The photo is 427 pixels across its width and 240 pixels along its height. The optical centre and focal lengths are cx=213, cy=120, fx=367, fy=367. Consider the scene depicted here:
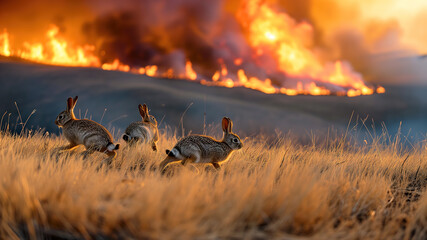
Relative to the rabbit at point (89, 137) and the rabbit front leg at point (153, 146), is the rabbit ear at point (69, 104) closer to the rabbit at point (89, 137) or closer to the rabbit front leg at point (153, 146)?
the rabbit at point (89, 137)

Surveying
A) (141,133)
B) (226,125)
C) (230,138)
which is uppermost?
(226,125)

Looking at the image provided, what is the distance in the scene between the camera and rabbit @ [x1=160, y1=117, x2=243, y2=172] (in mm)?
3896

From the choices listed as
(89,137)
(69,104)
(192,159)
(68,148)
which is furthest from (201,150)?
(69,104)

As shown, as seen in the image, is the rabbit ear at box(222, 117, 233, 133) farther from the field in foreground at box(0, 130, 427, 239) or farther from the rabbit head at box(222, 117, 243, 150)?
the field in foreground at box(0, 130, 427, 239)

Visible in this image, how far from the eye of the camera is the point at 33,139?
555 centimetres

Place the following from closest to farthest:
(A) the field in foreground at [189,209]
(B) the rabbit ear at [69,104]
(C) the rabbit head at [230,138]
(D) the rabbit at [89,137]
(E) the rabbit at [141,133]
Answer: (A) the field in foreground at [189,209] → (C) the rabbit head at [230,138] → (D) the rabbit at [89,137] → (B) the rabbit ear at [69,104] → (E) the rabbit at [141,133]

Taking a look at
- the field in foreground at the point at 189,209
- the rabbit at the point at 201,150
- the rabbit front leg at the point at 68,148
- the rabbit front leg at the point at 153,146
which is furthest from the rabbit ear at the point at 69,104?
the rabbit at the point at 201,150

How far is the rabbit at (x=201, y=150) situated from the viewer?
3896mm

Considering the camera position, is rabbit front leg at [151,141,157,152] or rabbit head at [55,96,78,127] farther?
rabbit front leg at [151,141,157,152]

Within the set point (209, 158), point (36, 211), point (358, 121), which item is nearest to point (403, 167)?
point (358, 121)

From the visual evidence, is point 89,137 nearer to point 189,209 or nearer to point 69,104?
point 69,104

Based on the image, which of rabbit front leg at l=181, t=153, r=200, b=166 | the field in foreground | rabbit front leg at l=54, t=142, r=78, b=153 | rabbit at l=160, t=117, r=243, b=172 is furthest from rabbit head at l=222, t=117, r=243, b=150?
rabbit front leg at l=54, t=142, r=78, b=153

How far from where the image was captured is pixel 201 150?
3.92 m

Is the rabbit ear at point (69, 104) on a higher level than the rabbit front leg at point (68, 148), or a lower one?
higher
